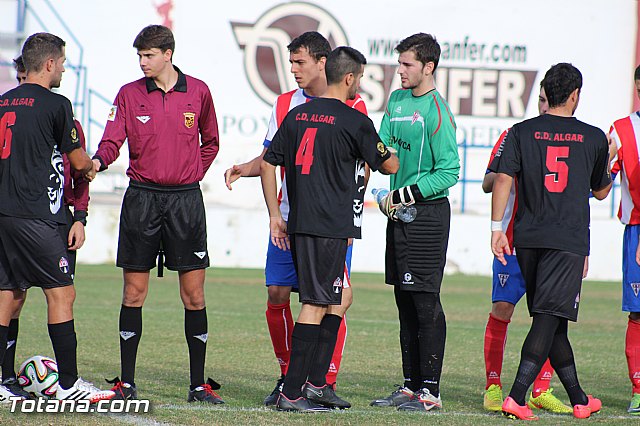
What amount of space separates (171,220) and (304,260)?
35.4 inches

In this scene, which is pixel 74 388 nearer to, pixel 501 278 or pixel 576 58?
pixel 501 278

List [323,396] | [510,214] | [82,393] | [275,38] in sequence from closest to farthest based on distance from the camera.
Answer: [82,393]
[323,396]
[510,214]
[275,38]

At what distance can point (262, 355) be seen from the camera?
332 inches

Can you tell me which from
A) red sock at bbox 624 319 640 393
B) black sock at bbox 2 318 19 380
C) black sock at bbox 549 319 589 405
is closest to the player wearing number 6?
black sock at bbox 549 319 589 405

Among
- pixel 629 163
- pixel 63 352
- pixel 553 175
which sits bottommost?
pixel 63 352

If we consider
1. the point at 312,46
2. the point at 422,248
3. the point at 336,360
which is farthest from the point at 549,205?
the point at 312,46

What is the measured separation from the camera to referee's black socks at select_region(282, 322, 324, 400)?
5.76m

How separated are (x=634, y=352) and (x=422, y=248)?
1658mm

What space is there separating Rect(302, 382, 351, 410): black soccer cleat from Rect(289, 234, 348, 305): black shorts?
53 centimetres

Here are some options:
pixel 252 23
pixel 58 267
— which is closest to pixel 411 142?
pixel 58 267

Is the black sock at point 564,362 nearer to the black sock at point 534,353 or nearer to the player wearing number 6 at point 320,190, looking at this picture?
the black sock at point 534,353

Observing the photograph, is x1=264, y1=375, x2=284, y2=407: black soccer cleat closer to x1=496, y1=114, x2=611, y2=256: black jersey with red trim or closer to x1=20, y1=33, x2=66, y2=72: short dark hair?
x1=496, y1=114, x2=611, y2=256: black jersey with red trim

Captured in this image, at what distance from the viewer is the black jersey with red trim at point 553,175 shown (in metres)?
5.82

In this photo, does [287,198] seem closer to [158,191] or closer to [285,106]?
[285,106]
